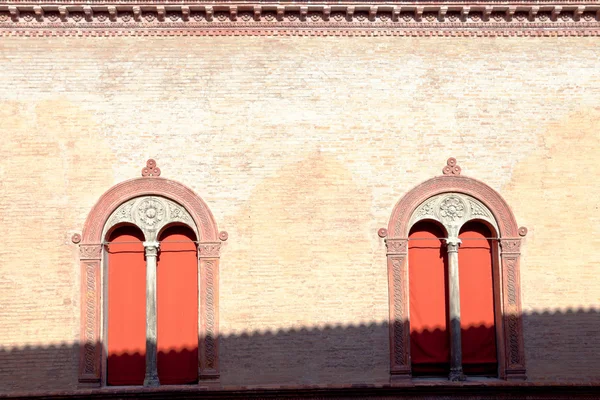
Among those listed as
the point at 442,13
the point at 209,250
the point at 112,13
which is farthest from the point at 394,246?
the point at 112,13

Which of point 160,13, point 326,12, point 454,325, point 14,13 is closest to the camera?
point 454,325

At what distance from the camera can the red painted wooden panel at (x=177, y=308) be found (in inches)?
559

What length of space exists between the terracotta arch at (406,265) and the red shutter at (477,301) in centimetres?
28

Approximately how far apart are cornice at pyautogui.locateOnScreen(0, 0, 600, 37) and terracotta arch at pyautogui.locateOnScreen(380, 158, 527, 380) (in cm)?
225

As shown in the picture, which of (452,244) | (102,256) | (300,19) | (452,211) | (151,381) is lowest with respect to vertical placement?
(151,381)

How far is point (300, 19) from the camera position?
48.8 ft

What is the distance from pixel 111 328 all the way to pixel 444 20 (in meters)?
6.74

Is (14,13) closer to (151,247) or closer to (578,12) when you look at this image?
(151,247)

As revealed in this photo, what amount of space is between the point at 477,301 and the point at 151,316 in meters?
4.77

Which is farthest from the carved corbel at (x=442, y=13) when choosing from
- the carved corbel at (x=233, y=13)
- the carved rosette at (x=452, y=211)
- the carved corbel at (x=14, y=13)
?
the carved corbel at (x=14, y=13)

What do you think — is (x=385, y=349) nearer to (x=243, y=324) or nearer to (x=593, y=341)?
(x=243, y=324)

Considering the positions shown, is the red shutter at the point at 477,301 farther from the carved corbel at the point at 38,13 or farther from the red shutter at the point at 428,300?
the carved corbel at the point at 38,13

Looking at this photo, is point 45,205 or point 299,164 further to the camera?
point 299,164

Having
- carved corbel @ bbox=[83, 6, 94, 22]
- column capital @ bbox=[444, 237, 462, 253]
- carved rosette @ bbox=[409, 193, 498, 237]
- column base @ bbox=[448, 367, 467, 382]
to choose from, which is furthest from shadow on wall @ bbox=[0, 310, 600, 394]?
carved corbel @ bbox=[83, 6, 94, 22]
